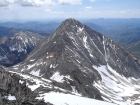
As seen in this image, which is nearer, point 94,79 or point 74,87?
point 74,87

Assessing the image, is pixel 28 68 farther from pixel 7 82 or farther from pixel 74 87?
pixel 7 82

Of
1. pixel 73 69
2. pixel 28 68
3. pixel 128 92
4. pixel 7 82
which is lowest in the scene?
pixel 128 92

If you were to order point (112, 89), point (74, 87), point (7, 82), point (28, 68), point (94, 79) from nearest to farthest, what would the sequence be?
point (7, 82) < point (74, 87) < point (94, 79) < point (112, 89) < point (28, 68)

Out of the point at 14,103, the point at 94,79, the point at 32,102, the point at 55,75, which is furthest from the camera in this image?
the point at 94,79

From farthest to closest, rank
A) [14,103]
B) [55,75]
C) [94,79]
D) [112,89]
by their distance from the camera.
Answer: [112,89] → [94,79] → [55,75] → [14,103]

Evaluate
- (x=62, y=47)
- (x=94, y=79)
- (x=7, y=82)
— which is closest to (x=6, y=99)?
(x=7, y=82)

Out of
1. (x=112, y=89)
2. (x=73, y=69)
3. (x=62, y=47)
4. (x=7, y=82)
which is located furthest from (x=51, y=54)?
(x=7, y=82)

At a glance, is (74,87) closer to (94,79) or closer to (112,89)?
(94,79)

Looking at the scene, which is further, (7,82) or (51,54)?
(51,54)

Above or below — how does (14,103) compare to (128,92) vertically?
above
